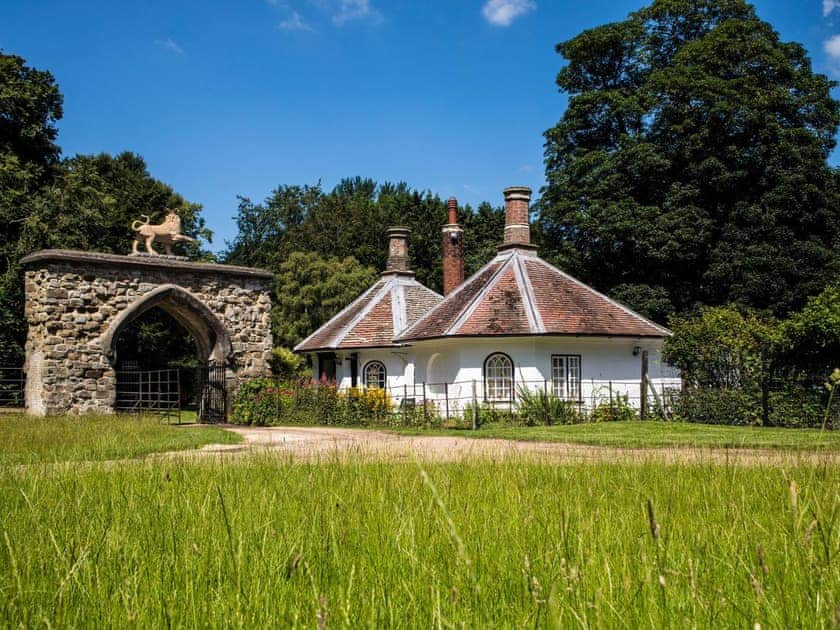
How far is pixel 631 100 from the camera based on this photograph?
38344 mm

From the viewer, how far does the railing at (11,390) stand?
89.0ft

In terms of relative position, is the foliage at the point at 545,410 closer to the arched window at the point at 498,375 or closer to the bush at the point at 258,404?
the arched window at the point at 498,375

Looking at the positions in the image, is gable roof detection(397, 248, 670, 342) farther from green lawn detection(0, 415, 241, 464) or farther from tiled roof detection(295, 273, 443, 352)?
green lawn detection(0, 415, 241, 464)

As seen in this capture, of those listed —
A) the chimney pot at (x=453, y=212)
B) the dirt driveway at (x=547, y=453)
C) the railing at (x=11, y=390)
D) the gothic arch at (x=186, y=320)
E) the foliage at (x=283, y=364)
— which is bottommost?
the dirt driveway at (x=547, y=453)

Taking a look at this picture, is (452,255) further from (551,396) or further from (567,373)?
(551,396)

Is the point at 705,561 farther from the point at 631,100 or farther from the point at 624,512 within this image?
the point at 631,100

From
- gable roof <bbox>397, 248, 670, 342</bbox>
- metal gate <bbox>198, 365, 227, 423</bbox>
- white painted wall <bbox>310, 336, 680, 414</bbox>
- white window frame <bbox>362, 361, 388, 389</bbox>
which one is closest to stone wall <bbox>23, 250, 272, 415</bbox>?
metal gate <bbox>198, 365, 227, 423</bbox>

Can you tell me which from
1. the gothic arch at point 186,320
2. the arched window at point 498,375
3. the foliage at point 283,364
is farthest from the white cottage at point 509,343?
the gothic arch at point 186,320

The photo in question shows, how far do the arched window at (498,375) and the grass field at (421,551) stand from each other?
1956 cm

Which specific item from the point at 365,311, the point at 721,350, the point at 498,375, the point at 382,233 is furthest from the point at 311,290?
the point at 721,350

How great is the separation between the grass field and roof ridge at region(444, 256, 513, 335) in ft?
64.9

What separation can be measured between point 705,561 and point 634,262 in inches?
1426

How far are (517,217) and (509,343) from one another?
6.12 meters

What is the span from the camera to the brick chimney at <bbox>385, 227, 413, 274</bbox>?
1404 inches
